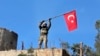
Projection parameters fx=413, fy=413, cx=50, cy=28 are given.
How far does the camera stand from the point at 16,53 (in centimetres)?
2441

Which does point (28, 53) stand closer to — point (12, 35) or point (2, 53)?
point (2, 53)

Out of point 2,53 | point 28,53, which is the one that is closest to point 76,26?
point 28,53

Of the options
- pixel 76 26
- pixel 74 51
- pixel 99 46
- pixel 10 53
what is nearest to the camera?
pixel 76 26

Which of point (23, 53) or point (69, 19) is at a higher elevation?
point (69, 19)

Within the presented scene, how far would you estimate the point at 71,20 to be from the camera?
23.8 meters

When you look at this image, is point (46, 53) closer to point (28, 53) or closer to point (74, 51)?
point (28, 53)

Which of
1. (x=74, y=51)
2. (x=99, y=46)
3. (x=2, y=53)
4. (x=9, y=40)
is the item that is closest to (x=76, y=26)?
(x=2, y=53)

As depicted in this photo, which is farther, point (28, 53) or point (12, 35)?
point (12, 35)

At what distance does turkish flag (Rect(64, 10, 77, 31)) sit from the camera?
76.7 feet

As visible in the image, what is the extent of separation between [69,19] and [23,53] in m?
3.31

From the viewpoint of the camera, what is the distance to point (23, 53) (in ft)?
78.1

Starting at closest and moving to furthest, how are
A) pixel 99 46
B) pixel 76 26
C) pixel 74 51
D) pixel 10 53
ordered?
pixel 76 26
pixel 10 53
pixel 74 51
pixel 99 46

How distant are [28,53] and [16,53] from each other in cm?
112

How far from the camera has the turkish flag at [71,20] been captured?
76.7 feet
